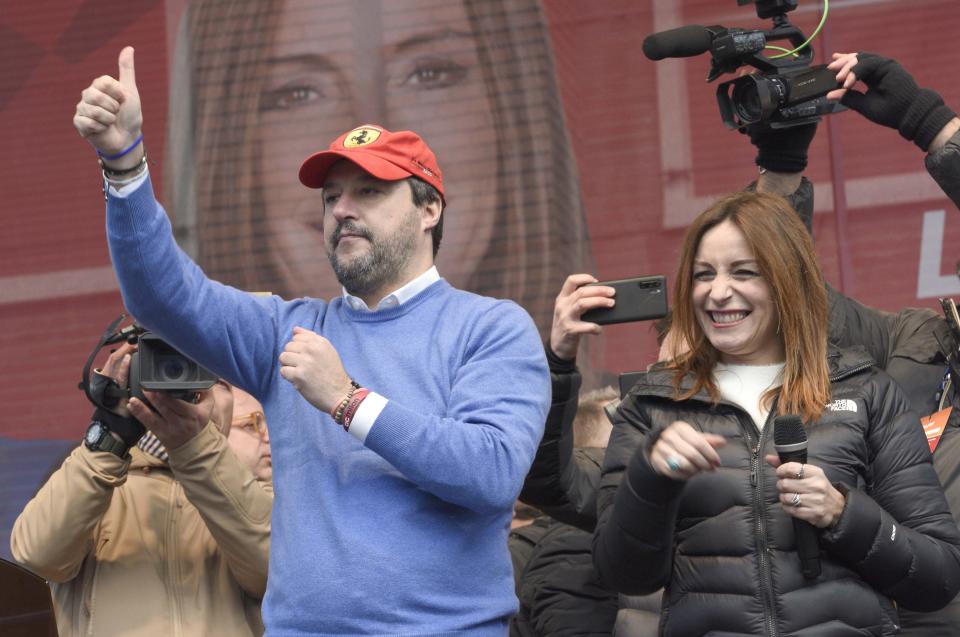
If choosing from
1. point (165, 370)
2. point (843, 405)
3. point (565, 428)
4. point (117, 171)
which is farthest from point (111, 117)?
point (843, 405)

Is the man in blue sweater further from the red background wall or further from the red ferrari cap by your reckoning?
the red background wall

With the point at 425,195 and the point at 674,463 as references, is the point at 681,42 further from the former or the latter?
the point at 674,463

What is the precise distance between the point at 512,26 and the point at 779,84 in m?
2.07

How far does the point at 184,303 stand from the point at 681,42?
4.51 feet

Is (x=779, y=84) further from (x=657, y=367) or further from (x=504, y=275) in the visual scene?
(x=504, y=275)

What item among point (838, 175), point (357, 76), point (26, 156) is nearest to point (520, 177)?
point (357, 76)

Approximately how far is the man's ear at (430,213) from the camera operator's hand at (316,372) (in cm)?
53

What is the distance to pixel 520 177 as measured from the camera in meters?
5.24

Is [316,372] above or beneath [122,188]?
beneath

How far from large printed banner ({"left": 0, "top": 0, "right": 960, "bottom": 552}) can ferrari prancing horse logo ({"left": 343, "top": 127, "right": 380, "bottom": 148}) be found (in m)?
2.16

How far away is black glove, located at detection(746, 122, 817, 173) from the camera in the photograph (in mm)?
3479

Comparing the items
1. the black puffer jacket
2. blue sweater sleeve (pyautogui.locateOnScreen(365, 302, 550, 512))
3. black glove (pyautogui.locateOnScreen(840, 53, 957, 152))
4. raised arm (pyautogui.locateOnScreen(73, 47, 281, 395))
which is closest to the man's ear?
blue sweater sleeve (pyautogui.locateOnScreen(365, 302, 550, 512))

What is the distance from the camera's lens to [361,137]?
3.07 m

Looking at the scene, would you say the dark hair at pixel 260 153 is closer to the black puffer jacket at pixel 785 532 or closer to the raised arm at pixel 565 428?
the raised arm at pixel 565 428
